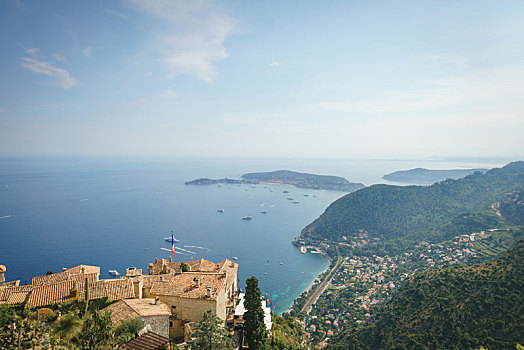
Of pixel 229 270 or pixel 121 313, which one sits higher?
pixel 121 313

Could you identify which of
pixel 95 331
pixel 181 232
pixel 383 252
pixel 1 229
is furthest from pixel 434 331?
pixel 1 229

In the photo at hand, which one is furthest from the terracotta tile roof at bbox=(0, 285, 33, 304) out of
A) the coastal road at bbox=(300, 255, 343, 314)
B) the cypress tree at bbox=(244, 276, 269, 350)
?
the coastal road at bbox=(300, 255, 343, 314)

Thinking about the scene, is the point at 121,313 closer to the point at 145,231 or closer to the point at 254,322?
the point at 254,322

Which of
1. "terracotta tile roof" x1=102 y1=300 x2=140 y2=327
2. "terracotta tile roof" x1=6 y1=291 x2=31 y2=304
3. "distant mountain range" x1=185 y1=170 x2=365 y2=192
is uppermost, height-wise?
"terracotta tile roof" x1=6 y1=291 x2=31 y2=304

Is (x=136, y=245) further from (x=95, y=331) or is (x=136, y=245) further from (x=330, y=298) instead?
(x=95, y=331)

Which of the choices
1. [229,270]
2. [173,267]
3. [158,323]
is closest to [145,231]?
[173,267]

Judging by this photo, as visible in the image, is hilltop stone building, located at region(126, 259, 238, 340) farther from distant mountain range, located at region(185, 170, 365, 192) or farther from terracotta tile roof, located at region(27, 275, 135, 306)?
distant mountain range, located at region(185, 170, 365, 192)
